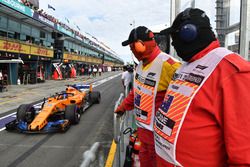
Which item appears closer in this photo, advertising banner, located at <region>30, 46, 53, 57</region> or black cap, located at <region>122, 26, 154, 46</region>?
black cap, located at <region>122, 26, 154, 46</region>

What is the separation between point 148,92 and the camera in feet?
9.13

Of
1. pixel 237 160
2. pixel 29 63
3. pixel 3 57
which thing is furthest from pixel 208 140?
pixel 29 63

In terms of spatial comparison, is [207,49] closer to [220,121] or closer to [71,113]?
[220,121]

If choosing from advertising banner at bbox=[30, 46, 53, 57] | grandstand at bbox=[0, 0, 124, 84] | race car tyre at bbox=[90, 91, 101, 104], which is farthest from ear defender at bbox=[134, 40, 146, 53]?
advertising banner at bbox=[30, 46, 53, 57]

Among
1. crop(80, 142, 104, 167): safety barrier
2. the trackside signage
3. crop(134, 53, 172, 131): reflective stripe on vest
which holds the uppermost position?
the trackside signage

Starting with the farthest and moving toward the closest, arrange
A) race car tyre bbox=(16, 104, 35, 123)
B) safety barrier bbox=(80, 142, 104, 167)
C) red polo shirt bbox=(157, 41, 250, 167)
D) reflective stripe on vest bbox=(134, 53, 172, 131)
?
→ race car tyre bbox=(16, 104, 35, 123) < reflective stripe on vest bbox=(134, 53, 172, 131) < safety barrier bbox=(80, 142, 104, 167) < red polo shirt bbox=(157, 41, 250, 167)

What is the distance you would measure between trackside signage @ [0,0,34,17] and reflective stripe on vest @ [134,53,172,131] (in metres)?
21.2

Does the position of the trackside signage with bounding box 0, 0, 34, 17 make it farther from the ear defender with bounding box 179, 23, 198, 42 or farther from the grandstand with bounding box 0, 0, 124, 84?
the ear defender with bounding box 179, 23, 198, 42

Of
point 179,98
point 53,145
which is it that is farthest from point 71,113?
point 179,98

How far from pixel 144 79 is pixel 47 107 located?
5.94 m

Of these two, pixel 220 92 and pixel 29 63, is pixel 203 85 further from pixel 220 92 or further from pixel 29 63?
pixel 29 63

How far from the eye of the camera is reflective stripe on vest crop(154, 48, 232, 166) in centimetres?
148

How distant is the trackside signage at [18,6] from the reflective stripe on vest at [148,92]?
21217 millimetres

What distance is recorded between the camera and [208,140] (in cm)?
142
